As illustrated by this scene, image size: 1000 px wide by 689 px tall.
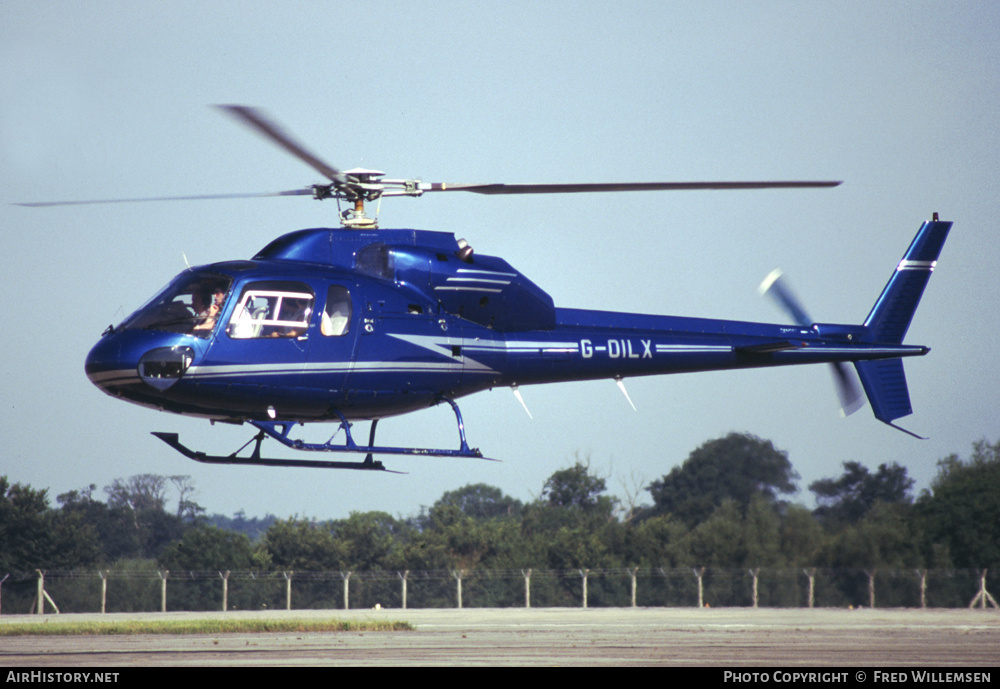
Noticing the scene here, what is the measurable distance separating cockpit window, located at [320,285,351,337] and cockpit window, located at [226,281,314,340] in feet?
0.74

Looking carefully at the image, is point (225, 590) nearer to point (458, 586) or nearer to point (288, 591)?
point (288, 591)

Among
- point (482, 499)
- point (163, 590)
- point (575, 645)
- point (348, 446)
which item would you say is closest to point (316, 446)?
point (348, 446)

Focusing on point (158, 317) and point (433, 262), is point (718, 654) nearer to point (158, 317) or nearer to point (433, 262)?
point (433, 262)

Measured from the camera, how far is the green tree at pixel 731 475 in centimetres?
3359

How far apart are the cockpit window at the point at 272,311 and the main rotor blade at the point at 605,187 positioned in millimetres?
2396

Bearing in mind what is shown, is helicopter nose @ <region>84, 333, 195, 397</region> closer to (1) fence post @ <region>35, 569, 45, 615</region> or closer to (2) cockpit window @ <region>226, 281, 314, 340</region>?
(2) cockpit window @ <region>226, 281, 314, 340</region>

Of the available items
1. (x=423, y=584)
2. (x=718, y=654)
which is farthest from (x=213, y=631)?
(x=423, y=584)

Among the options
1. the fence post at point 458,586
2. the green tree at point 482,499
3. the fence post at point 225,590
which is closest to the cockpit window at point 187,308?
the fence post at point 225,590

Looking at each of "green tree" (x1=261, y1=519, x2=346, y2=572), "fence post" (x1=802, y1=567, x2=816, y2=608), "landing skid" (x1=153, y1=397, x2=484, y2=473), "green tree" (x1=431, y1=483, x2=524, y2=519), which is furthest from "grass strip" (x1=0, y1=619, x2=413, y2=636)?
"green tree" (x1=431, y1=483, x2=524, y2=519)

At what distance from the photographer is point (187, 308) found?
42.5ft

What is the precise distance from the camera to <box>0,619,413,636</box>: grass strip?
18859mm

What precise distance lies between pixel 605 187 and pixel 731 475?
23.3 meters

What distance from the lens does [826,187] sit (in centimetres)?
1434
